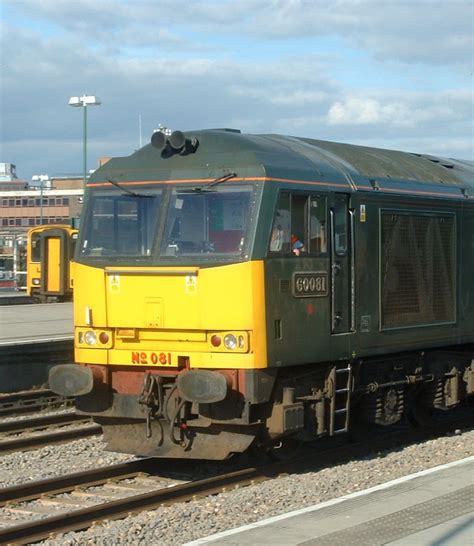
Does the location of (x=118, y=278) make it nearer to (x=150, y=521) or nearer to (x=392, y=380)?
(x=150, y=521)

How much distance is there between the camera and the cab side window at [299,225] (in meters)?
9.40

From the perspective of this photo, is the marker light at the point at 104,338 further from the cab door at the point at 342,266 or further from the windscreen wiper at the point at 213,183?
the cab door at the point at 342,266

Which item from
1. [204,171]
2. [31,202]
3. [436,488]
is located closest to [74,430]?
[204,171]

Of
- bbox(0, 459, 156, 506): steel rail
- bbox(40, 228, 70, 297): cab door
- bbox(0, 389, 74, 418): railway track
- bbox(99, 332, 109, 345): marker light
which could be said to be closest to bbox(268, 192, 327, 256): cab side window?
bbox(99, 332, 109, 345): marker light

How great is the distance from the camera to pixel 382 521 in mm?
7504

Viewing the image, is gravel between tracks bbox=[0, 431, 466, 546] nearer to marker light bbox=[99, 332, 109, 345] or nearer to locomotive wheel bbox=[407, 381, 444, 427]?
locomotive wheel bbox=[407, 381, 444, 427]

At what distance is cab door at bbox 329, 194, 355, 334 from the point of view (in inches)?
395

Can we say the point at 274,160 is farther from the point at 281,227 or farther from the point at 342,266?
the point at 342,266

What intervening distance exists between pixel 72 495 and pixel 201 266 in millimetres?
2451

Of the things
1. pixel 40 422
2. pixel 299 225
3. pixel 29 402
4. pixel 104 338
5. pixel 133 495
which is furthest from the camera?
pixel 29 402

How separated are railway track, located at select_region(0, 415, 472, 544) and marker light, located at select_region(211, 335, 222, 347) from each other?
134 centimetres

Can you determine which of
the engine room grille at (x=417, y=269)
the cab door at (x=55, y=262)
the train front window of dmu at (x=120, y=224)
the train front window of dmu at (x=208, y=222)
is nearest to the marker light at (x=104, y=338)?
the train front window of dmu at (x=120, y=224)

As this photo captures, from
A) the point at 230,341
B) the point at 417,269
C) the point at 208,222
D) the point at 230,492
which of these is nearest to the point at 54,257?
the point at 417,269

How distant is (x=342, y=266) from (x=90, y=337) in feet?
8.67
